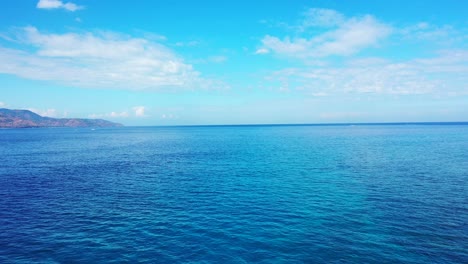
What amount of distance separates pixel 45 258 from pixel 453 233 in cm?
4026

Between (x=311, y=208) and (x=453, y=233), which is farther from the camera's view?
(x=311, y=208)

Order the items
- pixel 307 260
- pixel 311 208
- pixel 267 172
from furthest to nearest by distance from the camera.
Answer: pixel 267 172
pixel 311 208
pixel 307 260

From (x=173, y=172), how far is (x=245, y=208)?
32679 mm

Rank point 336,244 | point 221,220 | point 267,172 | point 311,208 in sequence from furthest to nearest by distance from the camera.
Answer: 1. point 267,172
2. point 311,208
3. point 221,220
4. point 336,244

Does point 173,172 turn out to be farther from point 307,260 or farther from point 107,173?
point 307,260

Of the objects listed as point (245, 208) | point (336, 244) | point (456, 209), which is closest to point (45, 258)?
point (245, 208)

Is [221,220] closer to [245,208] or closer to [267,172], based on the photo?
[245,208]

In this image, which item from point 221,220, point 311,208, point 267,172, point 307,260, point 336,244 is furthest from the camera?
point 267,172

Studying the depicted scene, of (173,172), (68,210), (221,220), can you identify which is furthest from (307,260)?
(173,172)

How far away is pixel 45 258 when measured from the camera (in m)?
26.6

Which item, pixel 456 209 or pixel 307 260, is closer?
pixel 307 260

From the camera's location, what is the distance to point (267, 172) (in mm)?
67125

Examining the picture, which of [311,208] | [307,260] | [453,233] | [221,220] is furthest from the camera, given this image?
[311,208]

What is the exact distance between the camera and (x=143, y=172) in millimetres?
69125
